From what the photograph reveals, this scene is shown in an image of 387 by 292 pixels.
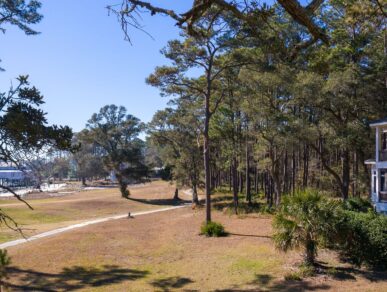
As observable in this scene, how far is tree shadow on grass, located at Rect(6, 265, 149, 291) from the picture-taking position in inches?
561

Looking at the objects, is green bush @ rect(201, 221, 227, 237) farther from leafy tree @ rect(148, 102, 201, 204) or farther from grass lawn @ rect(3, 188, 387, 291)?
Answer: leafy tree @ rect(148, 102, 201, 204)

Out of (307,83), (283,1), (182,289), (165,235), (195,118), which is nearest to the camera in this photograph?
(283,1)

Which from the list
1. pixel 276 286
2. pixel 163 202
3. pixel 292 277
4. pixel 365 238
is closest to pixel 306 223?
pixel 292 277

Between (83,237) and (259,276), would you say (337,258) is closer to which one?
(259,276)

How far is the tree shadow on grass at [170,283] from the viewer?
13.8 m

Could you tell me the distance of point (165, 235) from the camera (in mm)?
25953

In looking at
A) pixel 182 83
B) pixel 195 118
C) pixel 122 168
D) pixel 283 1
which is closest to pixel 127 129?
pixel 122 168

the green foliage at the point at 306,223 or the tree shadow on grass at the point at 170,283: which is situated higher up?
the green foliage at the point at 306,223

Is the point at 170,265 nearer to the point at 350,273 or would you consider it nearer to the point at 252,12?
the point at 350,273

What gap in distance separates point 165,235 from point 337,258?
42.4ft

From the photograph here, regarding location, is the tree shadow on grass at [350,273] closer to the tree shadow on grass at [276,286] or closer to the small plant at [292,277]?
the small plant at [292,277]

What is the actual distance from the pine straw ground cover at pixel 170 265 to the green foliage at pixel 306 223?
106 cm

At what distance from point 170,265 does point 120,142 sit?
4674 cm

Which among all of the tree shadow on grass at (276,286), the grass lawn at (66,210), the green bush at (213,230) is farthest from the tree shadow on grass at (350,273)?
the grass lawn at (66,210)
